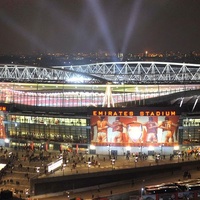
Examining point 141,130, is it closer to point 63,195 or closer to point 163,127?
point 163,127

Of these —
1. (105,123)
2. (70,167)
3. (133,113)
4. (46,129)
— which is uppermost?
(133,113)

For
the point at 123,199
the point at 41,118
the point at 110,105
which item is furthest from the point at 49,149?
the point at 123,199

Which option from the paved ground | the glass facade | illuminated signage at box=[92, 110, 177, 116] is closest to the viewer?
the paved ground

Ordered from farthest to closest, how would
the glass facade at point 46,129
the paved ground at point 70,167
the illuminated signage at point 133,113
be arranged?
the glass facade at point 46,129 → the illuminated signage at point 133,113 → the paved ground at point 70,167

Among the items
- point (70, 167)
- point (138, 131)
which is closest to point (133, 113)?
point (138, 131)

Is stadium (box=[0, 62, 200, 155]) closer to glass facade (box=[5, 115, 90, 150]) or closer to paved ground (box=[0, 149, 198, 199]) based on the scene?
glass facade (box=[5, 115, 90, 150])

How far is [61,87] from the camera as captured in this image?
6400 cm

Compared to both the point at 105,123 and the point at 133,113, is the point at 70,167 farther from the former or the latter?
the point at 133,113

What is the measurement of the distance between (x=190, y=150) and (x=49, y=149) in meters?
13.9

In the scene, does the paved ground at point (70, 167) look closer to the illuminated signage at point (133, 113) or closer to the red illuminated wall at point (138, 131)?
the red illuminated wall at point (138, 131)

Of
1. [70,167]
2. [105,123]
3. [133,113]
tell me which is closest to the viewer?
[70,167]

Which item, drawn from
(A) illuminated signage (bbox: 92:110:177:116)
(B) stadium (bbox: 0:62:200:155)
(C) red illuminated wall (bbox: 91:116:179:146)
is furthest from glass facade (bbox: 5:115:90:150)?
(C) red illuminated wall (bbox: 91:116:179:146)

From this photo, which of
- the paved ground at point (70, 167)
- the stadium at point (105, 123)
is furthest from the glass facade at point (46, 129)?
the paved ground at point (70, 167)

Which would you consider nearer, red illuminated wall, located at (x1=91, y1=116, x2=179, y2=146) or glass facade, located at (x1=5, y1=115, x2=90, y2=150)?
red illuminated wall, located at (x1=91, y1=116, x2=179, y2=146)
